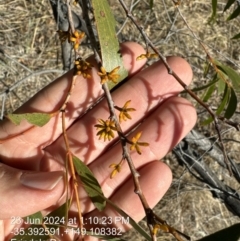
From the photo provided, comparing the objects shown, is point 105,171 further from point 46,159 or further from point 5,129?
point 5,129

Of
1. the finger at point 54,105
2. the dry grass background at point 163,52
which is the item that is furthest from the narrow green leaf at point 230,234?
the dry grass background at point 163,52

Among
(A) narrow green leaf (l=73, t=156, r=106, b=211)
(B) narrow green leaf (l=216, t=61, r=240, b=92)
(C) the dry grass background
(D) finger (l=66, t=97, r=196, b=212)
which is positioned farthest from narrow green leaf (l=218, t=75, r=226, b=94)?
(C) the dry grass background

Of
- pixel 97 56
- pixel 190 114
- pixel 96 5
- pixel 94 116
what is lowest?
pixel 94 116

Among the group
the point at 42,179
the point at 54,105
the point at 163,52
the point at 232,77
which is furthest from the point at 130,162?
the point at 163,52

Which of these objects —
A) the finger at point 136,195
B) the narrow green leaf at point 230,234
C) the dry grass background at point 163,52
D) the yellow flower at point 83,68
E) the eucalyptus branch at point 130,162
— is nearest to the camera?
the narrow green leaf at point 230,234

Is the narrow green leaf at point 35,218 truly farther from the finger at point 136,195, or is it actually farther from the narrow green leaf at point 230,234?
the narrow green leaf at point 230,234

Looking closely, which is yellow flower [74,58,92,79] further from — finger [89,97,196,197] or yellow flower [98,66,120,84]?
finger [89,97,196,197]

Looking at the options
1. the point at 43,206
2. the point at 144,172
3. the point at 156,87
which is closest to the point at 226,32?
the point at 156,87
